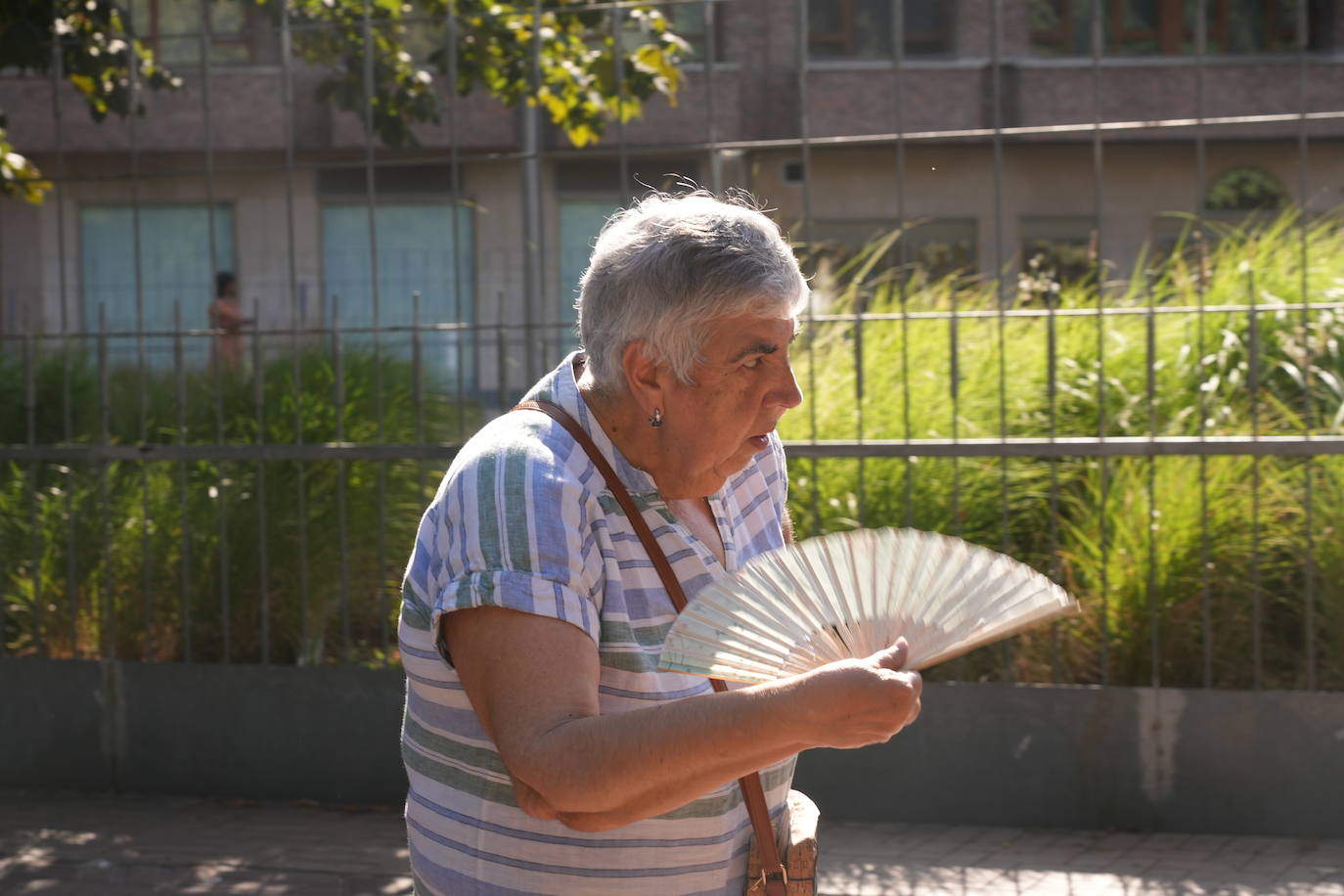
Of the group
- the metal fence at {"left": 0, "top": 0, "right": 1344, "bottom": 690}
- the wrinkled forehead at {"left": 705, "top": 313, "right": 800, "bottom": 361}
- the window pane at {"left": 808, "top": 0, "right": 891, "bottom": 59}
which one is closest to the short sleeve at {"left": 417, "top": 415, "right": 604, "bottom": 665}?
the wrinkled forehead at {"left": 705, "top": 313, "right": 800, "bottom": 361}

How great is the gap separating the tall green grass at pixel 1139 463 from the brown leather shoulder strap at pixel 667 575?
12.2ft

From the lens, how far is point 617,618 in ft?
6.66

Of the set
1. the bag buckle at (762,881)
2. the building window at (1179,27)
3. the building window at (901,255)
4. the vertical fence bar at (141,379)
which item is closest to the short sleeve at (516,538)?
the bag buckle at (762,881)

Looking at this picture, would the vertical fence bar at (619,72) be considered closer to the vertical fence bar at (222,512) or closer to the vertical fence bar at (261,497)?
the vertical fence bar at (261,497)

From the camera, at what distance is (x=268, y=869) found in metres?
5.53

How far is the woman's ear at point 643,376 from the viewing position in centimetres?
212

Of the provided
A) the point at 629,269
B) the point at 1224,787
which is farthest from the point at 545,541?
the point at 1224,787

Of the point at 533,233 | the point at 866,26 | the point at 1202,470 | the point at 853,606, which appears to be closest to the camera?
the point at 853,606

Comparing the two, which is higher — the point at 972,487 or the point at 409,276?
the point at 409,276

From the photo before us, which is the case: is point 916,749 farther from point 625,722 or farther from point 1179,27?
point 1179,27

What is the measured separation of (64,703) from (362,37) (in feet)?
9.72

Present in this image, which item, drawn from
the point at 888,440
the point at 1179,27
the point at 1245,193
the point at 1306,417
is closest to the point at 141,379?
the point at 888,440

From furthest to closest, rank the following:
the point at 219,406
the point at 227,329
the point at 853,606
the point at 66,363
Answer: the point at 227,329 < the point at 66,363 < the point at 219,406 < the point at 853,606

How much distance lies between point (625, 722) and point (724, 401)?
0.50 metres
